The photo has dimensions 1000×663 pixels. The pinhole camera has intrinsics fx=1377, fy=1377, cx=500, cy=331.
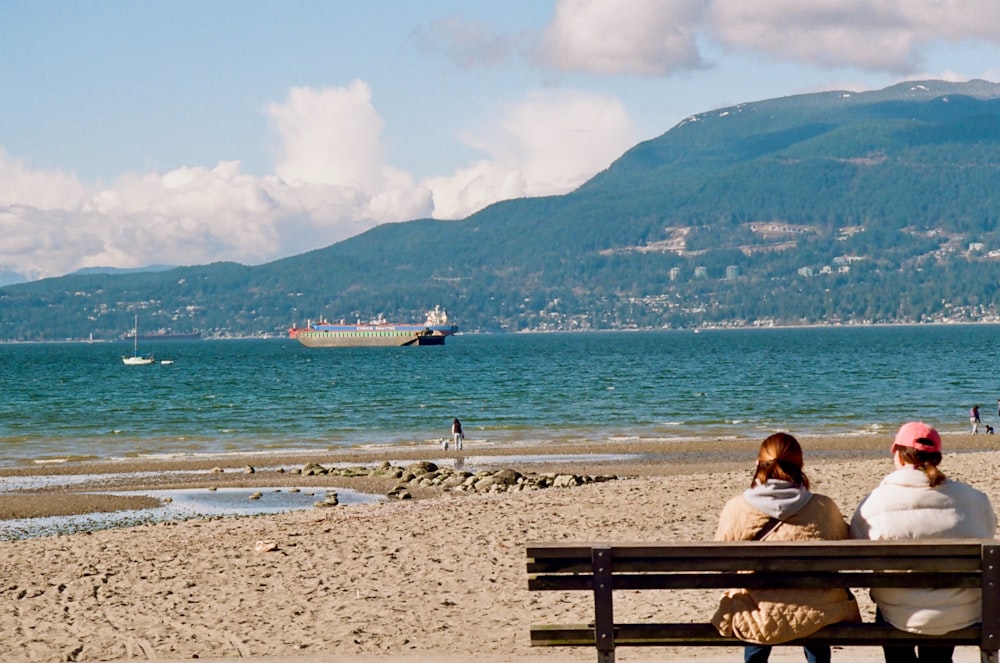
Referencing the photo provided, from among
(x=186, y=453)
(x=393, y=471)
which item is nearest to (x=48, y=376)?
(x=186, y=453)

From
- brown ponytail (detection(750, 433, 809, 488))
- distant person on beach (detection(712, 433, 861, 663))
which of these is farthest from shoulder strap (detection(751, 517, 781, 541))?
brown ponytail (detection(750, 433, 809, 488))

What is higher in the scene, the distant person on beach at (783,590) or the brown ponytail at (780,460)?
the brown ponytail at (780,460)

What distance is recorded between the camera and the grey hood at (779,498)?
269 inches

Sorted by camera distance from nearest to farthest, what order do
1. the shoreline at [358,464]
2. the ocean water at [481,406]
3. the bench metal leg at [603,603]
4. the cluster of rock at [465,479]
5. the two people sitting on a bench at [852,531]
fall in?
the two people sitting on a bench at [852,531], the bench metal leg at [603,603], the cluster of rock at [465,479], the shoreline at [358,464], the ocean water at [481,406]

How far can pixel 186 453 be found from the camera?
39.6 meters

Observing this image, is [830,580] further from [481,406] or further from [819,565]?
[481,406]

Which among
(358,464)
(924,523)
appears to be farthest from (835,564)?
(358,464)

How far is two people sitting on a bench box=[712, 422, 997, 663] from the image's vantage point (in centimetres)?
691

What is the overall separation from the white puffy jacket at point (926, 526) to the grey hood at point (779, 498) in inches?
15.0

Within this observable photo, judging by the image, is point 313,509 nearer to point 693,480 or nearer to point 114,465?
point 693,480

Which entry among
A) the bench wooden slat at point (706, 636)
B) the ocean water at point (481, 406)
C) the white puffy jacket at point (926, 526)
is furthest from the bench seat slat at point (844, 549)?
the ocean water at point (481, 406)

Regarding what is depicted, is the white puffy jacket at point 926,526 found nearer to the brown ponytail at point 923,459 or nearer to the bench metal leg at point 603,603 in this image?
the brown ponytail at point 923,459

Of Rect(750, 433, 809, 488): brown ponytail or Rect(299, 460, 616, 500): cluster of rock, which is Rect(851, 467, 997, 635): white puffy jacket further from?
Rect(299, 460, 616, 500): cluster of rock

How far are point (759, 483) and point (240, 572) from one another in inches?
323
